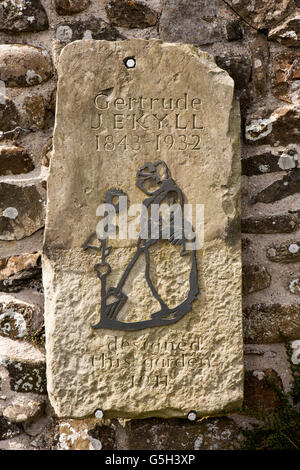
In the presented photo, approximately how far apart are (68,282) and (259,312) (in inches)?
25.3

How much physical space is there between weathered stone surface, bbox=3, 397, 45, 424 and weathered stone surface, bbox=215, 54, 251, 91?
4.12 ft

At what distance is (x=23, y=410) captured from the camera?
5.70 ft

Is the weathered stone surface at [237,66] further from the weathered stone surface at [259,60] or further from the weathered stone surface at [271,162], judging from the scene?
the weathered stone surface at [271,162]

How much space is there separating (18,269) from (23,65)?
67 centimetres

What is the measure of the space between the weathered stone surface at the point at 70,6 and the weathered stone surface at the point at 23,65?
143 millimetres

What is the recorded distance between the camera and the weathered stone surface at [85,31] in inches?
68.0

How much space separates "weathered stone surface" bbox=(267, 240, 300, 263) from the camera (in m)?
1.73

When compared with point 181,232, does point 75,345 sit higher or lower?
lower

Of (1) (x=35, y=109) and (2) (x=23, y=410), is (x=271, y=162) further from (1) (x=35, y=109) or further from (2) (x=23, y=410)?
(2) (x=23, y=410)

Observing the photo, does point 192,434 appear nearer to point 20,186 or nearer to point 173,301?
point 173,301

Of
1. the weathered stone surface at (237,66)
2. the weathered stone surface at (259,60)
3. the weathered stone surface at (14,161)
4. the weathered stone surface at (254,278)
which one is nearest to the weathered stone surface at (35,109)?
the weathered stone surface at (14,161)

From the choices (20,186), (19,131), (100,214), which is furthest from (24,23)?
(100,214)

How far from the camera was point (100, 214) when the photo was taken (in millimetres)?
1593

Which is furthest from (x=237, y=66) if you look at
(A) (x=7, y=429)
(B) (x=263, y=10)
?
(A) (x=7, y=429)
